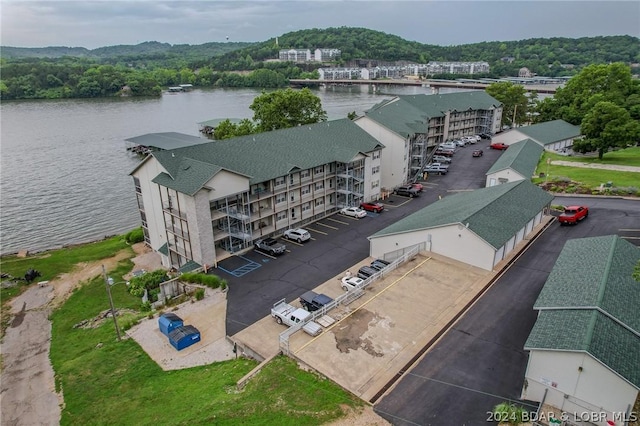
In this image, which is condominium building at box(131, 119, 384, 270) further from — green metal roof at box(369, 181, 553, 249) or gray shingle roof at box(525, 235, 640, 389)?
gray shingle roof at box(525, 235, 640, 389)

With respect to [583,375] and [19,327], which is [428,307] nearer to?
[583,375]

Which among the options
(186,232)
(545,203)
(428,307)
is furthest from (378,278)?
(545,203)

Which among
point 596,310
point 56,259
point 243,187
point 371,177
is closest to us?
point 596,310

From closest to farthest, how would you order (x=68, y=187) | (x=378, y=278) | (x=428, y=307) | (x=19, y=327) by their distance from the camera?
1. (x=428, y=307)
2. (x=378, y=278)
3. (x=19, y=327)
4. (x=68, y=187)

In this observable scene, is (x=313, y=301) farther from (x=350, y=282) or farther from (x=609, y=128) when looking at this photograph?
(x=609, y=128)

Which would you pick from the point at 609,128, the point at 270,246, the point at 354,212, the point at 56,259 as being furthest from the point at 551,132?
the point at 56,259

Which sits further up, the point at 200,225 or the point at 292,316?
the point at 200,225

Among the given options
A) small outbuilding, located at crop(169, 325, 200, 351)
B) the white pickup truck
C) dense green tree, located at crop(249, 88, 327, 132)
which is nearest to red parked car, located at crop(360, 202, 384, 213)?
the white pickup truck
